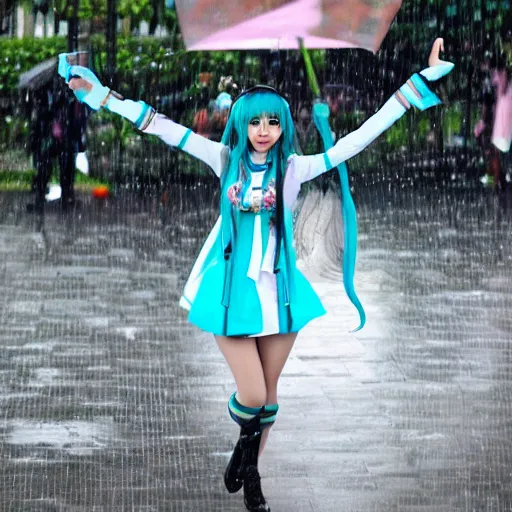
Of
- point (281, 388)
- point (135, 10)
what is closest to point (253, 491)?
point (281, 388)

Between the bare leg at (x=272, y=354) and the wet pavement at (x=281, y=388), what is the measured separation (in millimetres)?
498

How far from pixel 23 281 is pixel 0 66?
7991mm

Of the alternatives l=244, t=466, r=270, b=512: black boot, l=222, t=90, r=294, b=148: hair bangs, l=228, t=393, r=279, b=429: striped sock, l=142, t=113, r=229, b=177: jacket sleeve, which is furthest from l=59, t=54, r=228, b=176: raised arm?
l=244, t=466, r=270, b=512: black boot

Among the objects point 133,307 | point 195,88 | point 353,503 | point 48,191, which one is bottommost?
point 353,503

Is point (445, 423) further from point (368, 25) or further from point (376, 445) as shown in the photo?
point (368, 25)

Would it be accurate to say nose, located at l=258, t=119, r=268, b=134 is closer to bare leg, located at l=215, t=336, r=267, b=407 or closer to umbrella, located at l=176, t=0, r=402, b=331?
bare leg, located at l=215, t=336, r=267, b=407

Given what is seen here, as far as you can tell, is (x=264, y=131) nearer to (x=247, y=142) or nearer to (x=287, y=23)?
(x=247, y=142)

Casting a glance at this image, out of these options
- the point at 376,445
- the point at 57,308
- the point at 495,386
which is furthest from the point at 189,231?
the point at 376,445

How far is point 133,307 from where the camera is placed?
10.2 meters

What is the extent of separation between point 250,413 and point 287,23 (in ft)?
11.9

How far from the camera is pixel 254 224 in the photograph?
575cm

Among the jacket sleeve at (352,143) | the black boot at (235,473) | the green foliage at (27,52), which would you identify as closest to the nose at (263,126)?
the jacket sleeve at (352,143)

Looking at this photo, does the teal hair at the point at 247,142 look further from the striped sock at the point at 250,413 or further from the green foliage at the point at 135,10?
the green foliage at the point at 135,10

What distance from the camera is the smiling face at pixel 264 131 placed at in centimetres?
572
